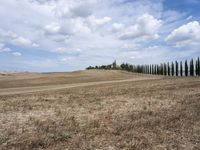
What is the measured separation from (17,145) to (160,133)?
4.48 metres

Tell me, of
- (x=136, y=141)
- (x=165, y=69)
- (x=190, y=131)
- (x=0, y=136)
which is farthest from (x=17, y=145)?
(x=165, y=69)

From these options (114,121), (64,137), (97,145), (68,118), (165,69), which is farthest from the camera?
(165,69)

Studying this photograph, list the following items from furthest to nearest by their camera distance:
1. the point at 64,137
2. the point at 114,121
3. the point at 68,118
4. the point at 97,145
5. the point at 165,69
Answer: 1. the point at 165,69
2. the point at 68,118
3. the point at 114,121
4. the point at 64,137
5. the point at 97,145

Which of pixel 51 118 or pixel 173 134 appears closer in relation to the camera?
pixel 173 134

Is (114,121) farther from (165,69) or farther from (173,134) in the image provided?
(165,69)

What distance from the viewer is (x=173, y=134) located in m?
9.27

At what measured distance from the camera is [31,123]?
38.7ft

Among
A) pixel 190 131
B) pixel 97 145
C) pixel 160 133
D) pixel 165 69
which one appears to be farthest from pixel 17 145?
pixel 165 69

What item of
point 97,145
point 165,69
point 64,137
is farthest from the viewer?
point 165,69

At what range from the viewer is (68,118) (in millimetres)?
12672

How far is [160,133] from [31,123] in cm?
534

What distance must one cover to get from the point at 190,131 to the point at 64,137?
13.6 feet

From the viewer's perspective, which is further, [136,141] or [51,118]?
[51,118]

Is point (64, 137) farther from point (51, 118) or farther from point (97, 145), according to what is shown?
point (51, 118)
